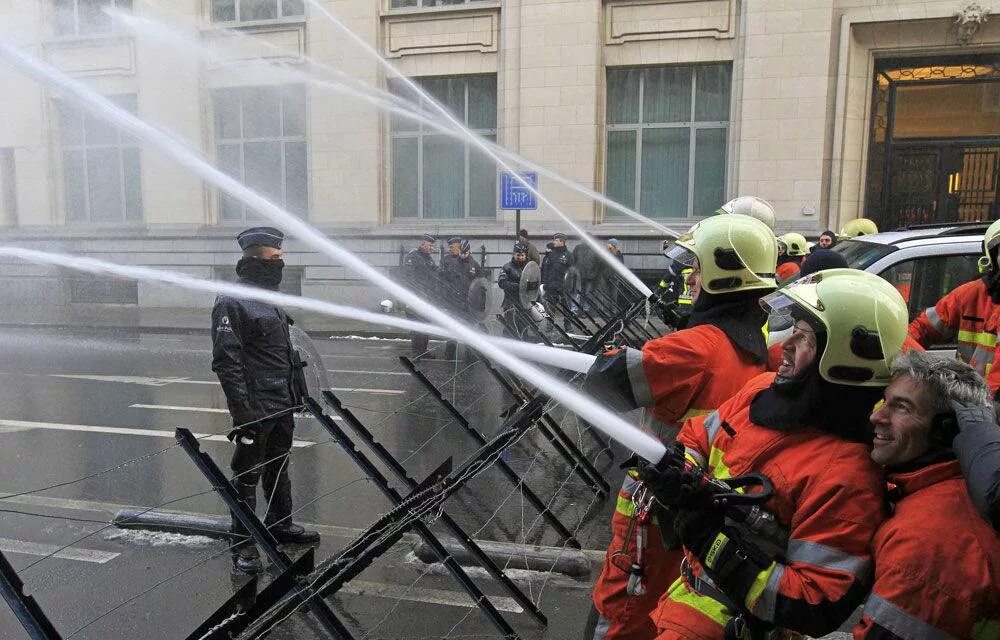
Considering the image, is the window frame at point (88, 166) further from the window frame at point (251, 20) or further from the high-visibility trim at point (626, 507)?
the high-visibility trim at point (626, 507)

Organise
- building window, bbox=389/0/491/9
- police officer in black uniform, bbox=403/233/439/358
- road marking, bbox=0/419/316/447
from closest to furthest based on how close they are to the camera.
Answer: road marking, bbox=0/419/316/447
police officer in black uniform, bbox=403/233/439/358
building window, bbox=389/0/491/9

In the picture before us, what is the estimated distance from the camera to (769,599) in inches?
72.9

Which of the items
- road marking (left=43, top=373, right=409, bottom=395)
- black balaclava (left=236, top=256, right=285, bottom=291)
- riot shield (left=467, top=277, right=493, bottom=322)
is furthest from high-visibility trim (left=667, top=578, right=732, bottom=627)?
riot shield (left=467, top=277, right=493, bottom=322)

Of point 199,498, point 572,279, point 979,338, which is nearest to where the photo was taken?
point 979,338

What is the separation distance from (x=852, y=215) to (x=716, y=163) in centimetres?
292

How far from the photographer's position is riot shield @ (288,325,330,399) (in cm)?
579

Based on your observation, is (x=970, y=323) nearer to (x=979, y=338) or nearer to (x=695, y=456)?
(x=979, y=338)

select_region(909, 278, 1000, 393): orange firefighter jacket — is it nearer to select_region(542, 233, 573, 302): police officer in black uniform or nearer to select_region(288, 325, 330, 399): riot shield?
select_region(288, 325, 330, 399): riot shield

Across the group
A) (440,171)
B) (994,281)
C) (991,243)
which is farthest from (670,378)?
(440,171)

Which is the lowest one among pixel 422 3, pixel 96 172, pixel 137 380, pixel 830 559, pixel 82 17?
pixel 137 380

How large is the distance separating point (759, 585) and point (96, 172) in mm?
19489

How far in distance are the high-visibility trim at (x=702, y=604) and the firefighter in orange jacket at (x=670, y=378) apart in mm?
424

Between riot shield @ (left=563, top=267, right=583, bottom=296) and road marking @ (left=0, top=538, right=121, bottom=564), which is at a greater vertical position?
riot shield @ (left=563, top=267, right=583, bottom=296)

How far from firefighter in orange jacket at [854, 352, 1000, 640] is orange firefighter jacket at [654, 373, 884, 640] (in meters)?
0.06
